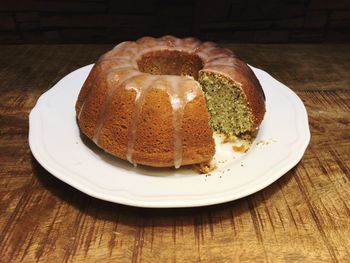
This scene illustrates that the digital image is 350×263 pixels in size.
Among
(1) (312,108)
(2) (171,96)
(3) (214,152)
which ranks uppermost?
(2) (171,96)

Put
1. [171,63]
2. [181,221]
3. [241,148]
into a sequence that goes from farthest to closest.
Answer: [171,63], [241,148], [181,221]

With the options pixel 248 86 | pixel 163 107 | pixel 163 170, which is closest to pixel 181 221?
pixel 163 170

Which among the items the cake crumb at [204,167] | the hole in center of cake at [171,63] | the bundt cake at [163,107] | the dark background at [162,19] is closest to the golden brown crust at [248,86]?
the bundt cake at [163,107]

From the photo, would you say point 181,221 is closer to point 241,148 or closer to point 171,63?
point 241,148

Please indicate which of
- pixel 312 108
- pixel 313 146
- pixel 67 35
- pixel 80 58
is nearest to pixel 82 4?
pixel 67 35

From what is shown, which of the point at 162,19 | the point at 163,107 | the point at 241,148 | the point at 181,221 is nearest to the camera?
the point at 181,221

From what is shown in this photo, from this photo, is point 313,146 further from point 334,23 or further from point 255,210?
point 334,23

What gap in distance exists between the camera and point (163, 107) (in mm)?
1506

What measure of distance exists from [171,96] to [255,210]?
521 mm

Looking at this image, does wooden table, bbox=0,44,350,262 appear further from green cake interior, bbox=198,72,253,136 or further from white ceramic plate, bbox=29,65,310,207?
green cake interior, bbox=198,72,253,136

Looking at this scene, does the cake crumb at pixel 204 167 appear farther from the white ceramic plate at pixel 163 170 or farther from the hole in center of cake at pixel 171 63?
the hole in center of cake at pixel 171 63

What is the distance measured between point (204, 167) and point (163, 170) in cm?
16

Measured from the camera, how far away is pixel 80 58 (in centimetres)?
260

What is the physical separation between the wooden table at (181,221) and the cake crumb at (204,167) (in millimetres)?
172
